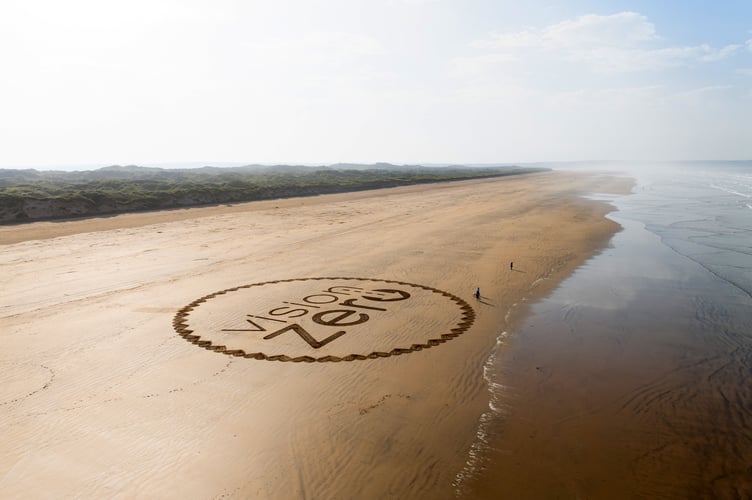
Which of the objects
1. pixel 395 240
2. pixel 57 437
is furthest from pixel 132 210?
pixel 57 437

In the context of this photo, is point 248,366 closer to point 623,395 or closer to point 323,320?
point 323,320

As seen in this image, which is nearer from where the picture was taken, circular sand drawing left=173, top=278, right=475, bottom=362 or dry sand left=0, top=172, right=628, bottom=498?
dry sand left=0, top=172, right=628, bottom=498

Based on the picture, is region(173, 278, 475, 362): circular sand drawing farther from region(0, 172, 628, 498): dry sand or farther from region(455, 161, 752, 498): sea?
region(455, 161, 752, 498): sea

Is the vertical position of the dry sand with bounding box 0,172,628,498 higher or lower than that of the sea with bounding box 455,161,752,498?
higher

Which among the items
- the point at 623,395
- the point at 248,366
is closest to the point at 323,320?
the point at 248,366

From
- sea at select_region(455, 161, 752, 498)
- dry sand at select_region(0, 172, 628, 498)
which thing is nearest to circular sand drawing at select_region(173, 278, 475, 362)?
dry sand at select_region(0, 172, 628, 498)

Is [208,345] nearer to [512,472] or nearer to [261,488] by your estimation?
[261,488]
